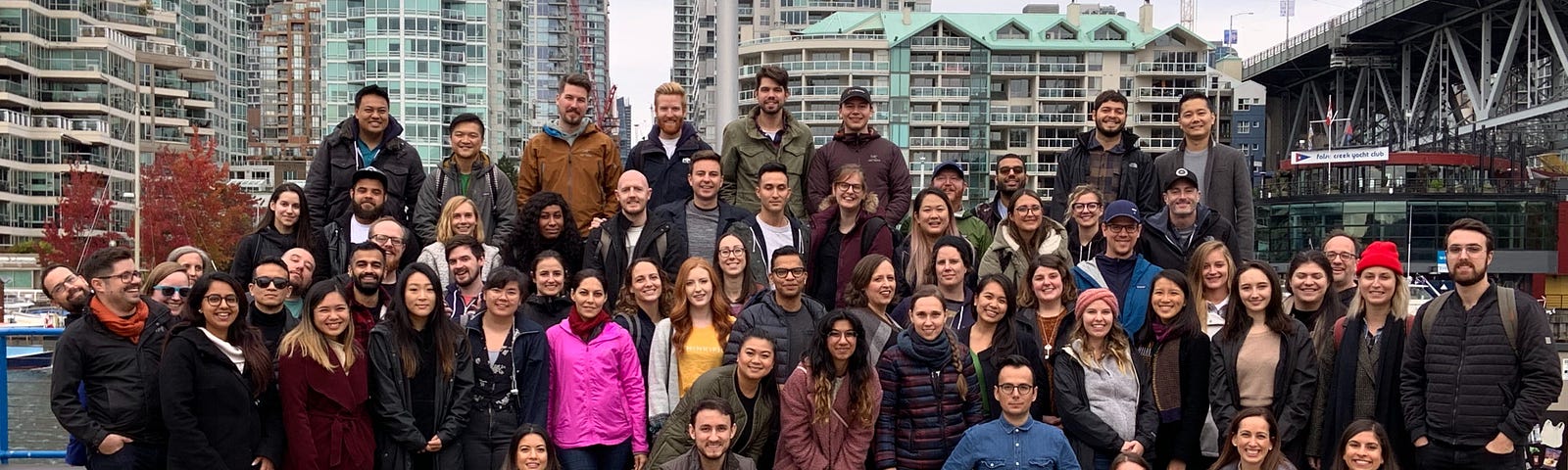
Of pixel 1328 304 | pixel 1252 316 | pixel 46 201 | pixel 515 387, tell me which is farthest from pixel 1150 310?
pixel 46 201

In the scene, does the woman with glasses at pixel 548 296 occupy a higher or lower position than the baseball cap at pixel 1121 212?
lower

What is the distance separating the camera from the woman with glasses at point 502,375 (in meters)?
6.66

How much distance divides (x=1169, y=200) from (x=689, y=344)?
3209 mm

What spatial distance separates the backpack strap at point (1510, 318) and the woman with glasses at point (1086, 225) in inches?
88.0

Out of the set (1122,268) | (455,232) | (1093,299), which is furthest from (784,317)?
(455,232)

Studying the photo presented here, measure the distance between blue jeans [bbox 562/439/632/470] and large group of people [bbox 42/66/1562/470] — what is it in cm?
2

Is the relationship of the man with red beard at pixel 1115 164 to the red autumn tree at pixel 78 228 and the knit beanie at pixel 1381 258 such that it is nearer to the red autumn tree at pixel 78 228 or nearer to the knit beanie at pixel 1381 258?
the knit beanie at pixel 1381 258

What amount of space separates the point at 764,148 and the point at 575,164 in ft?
4.36

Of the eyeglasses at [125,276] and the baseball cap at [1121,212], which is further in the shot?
the baseball cap at [1121,212]

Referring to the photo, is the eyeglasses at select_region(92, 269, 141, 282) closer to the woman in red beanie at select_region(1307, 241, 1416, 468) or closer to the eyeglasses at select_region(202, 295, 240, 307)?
the eyeglasses at select_region(202, 295, 240, 307)

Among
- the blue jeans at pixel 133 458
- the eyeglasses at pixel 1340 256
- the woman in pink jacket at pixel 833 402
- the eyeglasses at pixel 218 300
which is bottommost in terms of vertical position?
the blue jeans at pixel 133 458

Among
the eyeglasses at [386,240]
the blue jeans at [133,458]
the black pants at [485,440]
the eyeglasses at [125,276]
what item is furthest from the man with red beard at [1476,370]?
the eyeglasses at [125,276]

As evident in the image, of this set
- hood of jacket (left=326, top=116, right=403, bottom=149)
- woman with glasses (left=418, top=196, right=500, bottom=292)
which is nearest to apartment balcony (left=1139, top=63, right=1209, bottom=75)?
hood of jacket (left=326, top=116, right=403, bottom=149)

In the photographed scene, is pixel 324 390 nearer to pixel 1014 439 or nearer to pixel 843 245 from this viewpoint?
pixel 843 245
